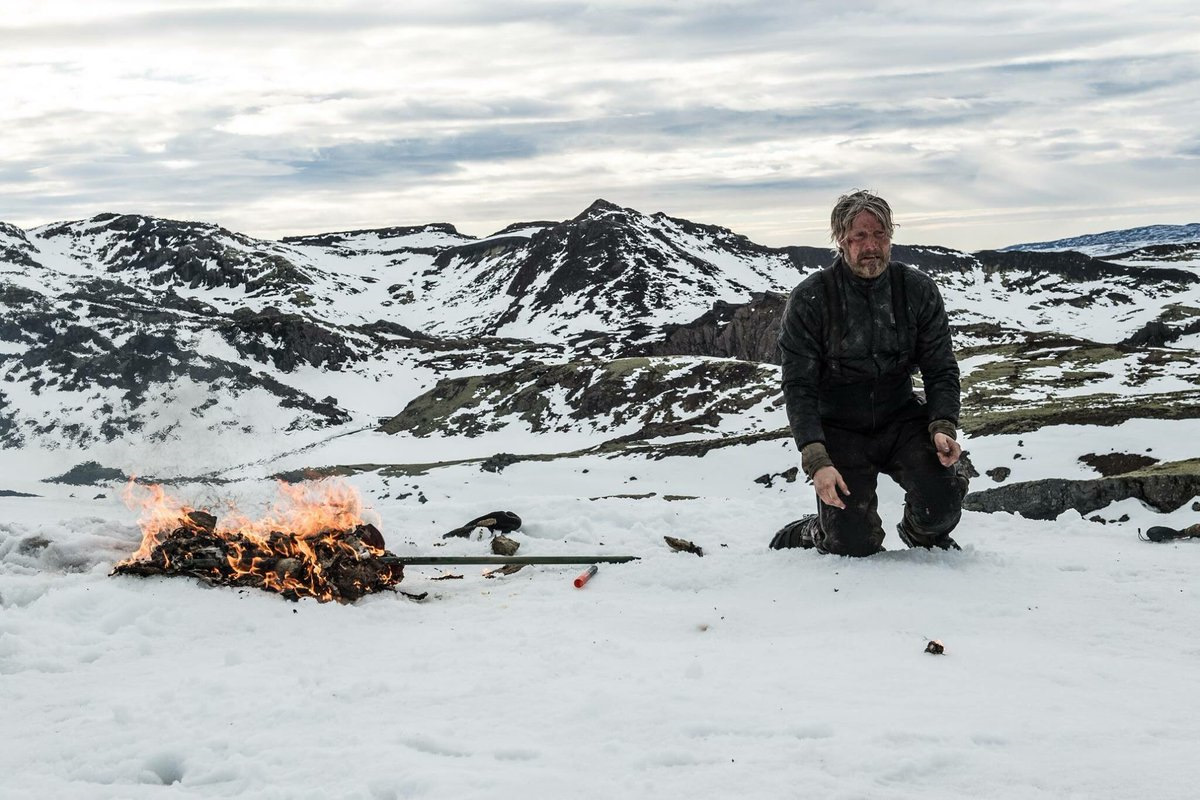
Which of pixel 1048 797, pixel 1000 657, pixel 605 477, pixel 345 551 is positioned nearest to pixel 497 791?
pixel 1048 797

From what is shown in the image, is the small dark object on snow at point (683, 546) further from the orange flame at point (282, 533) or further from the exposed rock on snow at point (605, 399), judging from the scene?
the exposed rock on snow at point (605, 399)

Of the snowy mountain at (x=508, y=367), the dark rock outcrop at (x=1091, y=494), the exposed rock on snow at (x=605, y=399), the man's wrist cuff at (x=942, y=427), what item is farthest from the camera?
the exposed rock on snow at (x=605, y=399)

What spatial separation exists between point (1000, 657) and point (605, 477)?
1086 inches

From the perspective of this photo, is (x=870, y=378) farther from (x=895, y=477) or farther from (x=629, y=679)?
(x=629, y=679)

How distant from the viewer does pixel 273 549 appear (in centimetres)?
803

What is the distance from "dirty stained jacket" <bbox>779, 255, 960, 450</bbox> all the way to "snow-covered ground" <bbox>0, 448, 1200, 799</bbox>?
158cm

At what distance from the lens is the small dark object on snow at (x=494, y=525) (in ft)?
36.2

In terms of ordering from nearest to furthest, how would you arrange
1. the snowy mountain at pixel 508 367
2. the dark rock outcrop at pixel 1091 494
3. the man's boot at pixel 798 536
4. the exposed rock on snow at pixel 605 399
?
1. the man's boot at pixel 798 536
2. the dark rock outcrop at pixel 1091 494
3. the snowy mountain at pixel 508 367
4. the exposed rock on snow at pixel 605 399

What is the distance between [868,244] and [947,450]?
79.1 inches

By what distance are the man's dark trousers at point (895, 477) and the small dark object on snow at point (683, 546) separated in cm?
175

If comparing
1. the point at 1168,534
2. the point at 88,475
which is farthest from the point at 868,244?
the point at 88,475

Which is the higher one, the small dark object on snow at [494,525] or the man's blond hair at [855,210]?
the man's blond hair at [855,210]

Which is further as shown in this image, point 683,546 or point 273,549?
point 683,546

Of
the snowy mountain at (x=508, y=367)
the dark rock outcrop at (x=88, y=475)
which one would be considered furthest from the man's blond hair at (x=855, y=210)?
the dark rock outcrop at (x=88, y=475)
